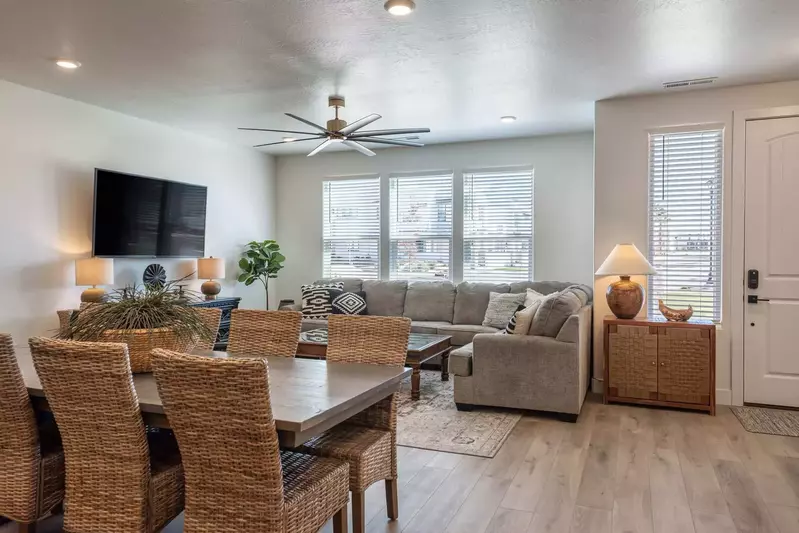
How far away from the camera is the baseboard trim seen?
A: 4.53 meters

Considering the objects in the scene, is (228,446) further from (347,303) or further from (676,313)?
(347,303)

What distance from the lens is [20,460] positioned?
2.13m

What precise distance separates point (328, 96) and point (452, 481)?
326 centimetres

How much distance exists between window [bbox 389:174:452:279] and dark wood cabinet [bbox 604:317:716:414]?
2.86 meters

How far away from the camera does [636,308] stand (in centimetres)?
447

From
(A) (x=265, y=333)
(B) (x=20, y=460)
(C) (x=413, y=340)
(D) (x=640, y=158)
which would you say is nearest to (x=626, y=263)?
(D) (x=640, y=158)

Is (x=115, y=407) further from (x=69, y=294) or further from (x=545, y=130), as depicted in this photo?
(x=545, y=130)

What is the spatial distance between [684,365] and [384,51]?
10.4 ft

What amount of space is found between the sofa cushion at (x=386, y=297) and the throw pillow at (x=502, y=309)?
113 cm

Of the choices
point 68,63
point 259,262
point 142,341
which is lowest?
point 142,341

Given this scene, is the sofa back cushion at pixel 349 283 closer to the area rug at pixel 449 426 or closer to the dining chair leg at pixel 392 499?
the area rug at pixel 449 426

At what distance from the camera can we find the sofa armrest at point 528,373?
403 cm

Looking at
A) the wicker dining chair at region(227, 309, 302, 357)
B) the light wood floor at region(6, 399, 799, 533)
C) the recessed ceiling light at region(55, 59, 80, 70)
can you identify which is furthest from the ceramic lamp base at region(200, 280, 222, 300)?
the light wood floor at region(6, 399, 799, 533)

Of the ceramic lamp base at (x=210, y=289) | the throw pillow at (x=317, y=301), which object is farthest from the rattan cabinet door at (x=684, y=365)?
the ceramic lamp base at (x=210, y=289)
